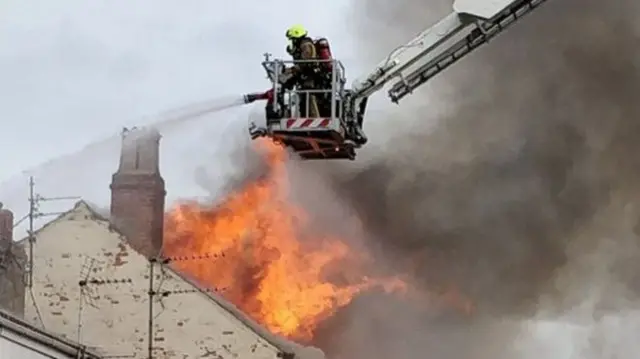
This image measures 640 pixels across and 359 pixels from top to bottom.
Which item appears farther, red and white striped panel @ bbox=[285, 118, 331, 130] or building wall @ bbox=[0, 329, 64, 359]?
building wall @ bbox=[0, 329, 64, 359]

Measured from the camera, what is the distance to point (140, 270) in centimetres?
2734

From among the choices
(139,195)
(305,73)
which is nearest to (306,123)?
(305,73)

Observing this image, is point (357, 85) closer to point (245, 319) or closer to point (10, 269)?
point (245, 319)

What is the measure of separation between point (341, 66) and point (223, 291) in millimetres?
11539

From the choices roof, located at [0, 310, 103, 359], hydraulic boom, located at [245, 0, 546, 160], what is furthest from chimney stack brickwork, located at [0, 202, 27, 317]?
hydraulic boom, located at [245, 0, 546, 160]

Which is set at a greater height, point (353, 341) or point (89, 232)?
point (89, 232)

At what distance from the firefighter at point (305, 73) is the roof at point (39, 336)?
568 centimetres

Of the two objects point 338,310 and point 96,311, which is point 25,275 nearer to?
point 96,311

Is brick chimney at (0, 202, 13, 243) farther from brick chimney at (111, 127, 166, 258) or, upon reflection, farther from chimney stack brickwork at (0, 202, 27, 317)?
brick chimney at (111, 127, 166, 258)

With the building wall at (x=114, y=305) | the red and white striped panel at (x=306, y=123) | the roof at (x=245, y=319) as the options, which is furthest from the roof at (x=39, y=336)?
the red and white striped panel at (x=306, y=123)

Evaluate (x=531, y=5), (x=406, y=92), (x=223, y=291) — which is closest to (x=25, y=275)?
(x=223, y=291)

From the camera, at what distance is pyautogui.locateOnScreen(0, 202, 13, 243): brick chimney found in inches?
995

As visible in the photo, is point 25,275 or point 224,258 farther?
point 224,258

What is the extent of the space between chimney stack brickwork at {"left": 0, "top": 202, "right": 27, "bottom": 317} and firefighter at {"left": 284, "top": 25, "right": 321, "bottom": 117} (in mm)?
8733
